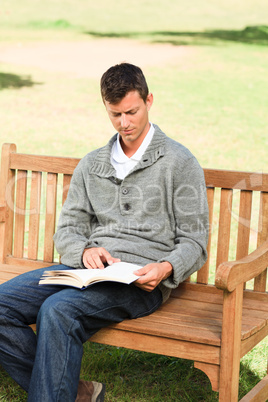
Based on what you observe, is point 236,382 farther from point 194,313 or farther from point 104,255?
point 104,255

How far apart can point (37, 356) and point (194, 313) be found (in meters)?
0.87

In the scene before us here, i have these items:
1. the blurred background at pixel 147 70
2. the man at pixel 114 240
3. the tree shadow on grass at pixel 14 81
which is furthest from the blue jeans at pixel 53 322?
the tree shadow on grass at pixel 14 81

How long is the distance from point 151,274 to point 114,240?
0.41 metres

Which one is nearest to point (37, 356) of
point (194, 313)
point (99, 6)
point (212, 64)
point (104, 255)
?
point (104, 255)

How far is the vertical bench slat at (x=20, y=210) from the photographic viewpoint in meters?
3.98

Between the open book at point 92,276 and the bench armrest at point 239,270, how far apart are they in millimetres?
388

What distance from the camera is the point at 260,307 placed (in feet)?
10.8

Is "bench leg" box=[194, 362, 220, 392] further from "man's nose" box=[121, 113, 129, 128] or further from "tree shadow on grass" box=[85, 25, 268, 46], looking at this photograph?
"tree shadow on grass" box=[85, 25, 268, 46]

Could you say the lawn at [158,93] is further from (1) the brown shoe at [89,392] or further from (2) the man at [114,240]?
(2) the man at [114,240]

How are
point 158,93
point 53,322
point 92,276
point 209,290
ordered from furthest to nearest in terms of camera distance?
point 158,93
point 209,290
point 92,276
point 53,322

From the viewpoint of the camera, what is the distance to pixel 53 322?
266 centimetres

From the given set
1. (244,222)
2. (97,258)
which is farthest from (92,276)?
(244,222)

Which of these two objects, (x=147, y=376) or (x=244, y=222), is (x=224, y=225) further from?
(x=147, y=376)

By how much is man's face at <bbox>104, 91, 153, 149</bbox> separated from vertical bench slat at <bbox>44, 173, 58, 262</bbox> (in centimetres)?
86
